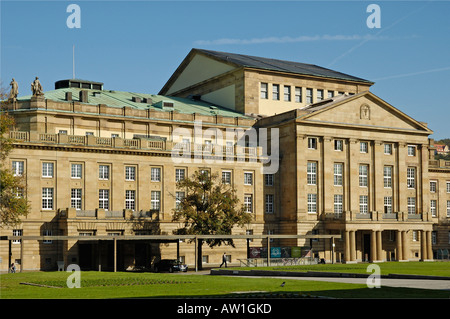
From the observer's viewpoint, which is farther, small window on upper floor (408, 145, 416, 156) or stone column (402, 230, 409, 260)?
small window on upper floor (408, 145, 416, 156)

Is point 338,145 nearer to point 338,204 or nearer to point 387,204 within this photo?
point 338,204

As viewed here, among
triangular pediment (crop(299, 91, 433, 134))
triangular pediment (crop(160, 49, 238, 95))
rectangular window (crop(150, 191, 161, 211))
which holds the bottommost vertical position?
rectangular window (crop(150, 191, 161, 211))

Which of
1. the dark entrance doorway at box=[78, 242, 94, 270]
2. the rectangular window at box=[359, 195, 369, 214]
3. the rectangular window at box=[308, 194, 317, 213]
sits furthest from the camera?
the rectangular window at box=[359, 195, 369, 214]

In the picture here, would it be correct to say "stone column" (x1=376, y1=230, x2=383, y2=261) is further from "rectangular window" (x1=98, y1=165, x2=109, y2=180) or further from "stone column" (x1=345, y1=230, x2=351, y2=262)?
"rectangular window" (x1=98, y1=165, x2=109, y2=180)

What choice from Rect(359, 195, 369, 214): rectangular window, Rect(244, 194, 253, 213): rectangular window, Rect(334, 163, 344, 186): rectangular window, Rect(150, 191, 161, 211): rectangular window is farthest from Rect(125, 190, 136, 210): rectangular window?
Rect(359, 195, 369, 214): rectangular window

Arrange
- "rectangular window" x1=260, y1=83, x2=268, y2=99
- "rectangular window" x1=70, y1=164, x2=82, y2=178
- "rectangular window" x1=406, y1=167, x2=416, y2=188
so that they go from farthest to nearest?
"rectangular window" x1=260, y1=83, x2=268, y2=99
"rectangular window" x1=406, y1=167, x2=416, y2=188
"rectangular window" x1=70, y1=164, x2=82, y2=178

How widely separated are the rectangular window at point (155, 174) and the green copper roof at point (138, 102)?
34.4ft

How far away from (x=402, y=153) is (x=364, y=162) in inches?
265

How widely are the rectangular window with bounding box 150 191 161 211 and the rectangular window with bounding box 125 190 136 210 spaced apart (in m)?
2.27

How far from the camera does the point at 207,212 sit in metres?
80.8

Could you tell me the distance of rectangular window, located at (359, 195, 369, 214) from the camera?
98.9 meters

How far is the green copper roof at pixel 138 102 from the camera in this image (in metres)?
92.1

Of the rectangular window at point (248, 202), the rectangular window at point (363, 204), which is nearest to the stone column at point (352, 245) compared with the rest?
the rectangular window at point (363, 204)

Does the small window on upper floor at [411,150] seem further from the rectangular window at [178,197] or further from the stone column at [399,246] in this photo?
the rectangular window at [178,197]
